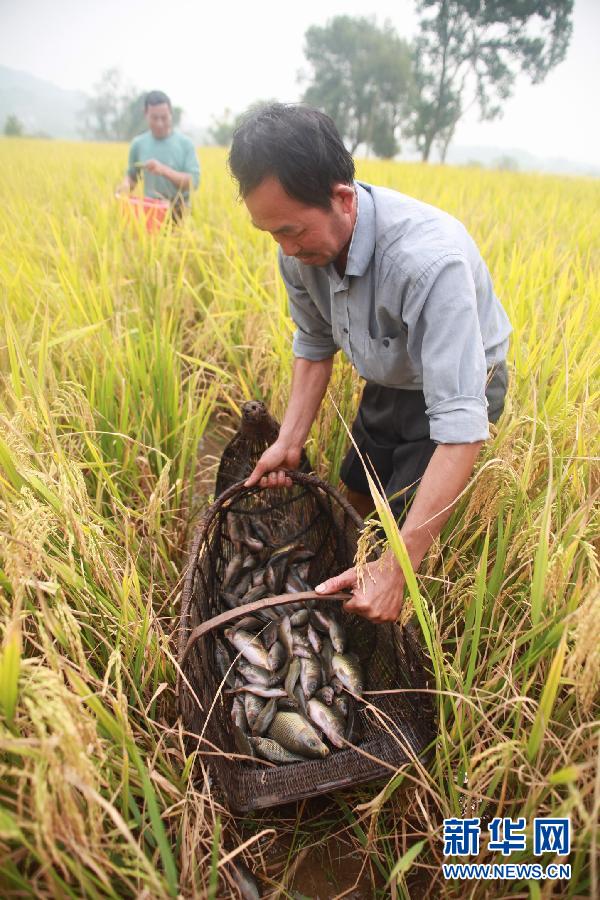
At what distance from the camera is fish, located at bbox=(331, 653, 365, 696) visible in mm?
1449

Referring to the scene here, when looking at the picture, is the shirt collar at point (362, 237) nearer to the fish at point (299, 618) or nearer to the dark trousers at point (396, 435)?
the dark trousers at point (396, 435)

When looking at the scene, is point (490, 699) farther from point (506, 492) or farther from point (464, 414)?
point (464, 414)

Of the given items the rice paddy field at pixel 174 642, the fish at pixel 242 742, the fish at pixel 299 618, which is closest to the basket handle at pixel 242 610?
the rice paddy field at pixel 174 642

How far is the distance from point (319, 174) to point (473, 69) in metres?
32.1

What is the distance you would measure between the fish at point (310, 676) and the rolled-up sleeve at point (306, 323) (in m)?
1.08

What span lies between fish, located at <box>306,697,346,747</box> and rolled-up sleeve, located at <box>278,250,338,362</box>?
3.90ft

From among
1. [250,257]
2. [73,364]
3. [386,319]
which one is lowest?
[73,364]

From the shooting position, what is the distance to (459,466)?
1244mm

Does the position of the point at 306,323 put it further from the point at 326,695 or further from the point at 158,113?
the point at 158,113

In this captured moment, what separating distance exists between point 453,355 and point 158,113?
454cm

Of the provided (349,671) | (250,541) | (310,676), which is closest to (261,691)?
(310,676)

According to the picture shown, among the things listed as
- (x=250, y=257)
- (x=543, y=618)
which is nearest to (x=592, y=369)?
(x=543, y=618)

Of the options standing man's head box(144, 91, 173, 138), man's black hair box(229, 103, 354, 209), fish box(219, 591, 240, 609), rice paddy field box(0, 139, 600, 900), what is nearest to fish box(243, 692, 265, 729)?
rice paddy field box(0, 139, 600, 900)

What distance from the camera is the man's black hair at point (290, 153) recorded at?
117 cm
